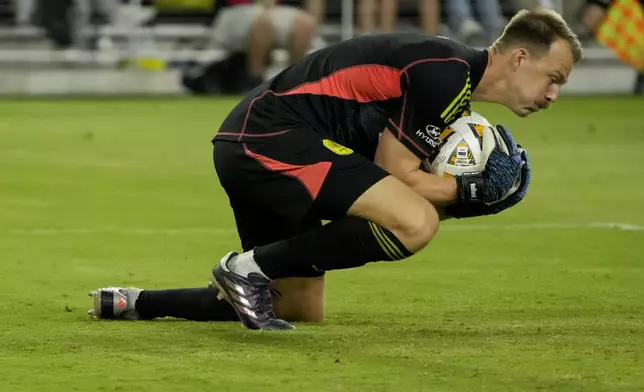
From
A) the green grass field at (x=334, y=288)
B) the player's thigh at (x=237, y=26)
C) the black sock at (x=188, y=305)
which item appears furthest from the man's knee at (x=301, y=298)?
the player's thigh at (x=237, y=26)

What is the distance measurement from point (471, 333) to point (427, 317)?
48 centimetres

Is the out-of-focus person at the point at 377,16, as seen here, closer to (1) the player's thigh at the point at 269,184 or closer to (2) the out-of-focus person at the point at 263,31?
(2) the out-of-focus person at the point at 263,31

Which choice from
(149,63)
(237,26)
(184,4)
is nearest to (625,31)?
(237,26)

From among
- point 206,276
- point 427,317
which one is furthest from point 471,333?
point 206,276

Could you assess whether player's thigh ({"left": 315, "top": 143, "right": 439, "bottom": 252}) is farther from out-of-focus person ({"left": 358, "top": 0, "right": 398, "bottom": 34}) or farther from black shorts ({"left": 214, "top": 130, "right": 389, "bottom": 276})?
out-of-focus person ({"left": 358, "top": 0, "right": 398, "bottom": 34})

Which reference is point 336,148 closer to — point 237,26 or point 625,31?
point 237,26

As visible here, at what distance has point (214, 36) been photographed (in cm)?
1917

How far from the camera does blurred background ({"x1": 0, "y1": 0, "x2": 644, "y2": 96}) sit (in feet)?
61.6

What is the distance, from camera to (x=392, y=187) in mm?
5500

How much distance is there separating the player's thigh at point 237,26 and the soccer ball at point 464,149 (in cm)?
1294

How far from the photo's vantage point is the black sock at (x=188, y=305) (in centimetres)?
609

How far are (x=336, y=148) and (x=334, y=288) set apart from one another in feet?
5.55

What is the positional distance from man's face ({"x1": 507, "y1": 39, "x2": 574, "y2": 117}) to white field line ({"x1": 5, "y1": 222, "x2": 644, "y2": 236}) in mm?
3543

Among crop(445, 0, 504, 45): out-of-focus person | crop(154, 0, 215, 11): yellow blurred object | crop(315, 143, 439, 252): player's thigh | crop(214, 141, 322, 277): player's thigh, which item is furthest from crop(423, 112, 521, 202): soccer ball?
crop(154, 0, 215, 11): yellow blurred object
